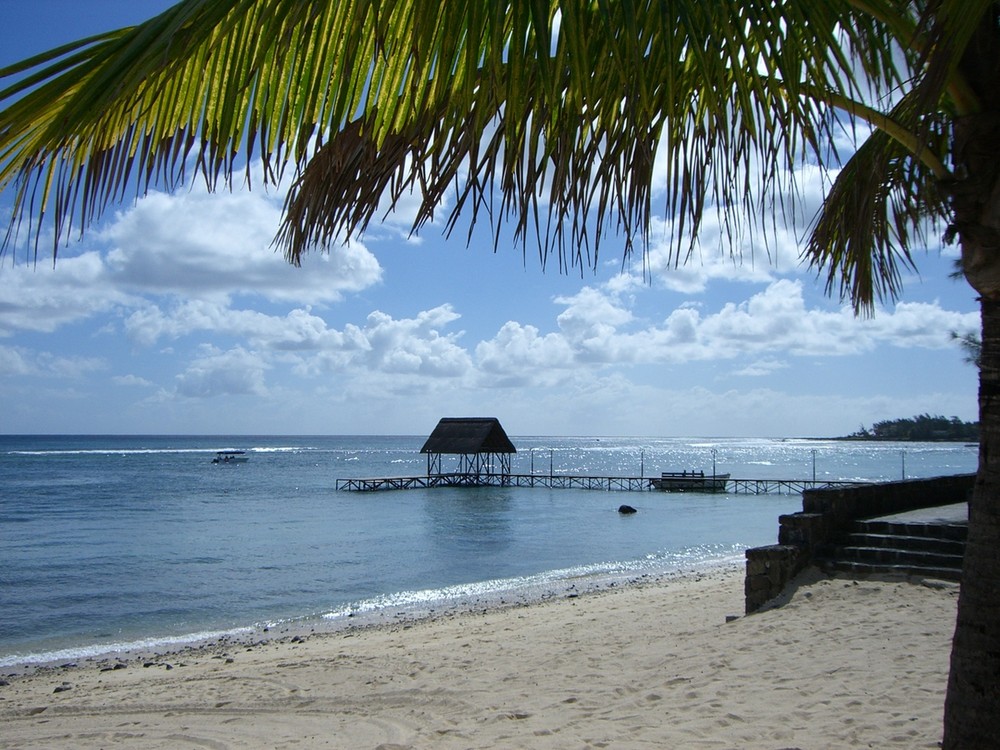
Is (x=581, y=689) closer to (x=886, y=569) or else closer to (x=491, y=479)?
(x=886, y=569)

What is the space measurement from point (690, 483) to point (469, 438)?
14192mm

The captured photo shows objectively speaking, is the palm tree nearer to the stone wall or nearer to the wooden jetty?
the stone wall

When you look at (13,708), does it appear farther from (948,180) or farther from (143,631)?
(948,180)

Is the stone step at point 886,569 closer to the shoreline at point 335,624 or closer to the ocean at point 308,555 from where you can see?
the shoreline at point 335,624

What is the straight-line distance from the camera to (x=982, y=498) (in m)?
2.58

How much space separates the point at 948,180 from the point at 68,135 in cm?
237

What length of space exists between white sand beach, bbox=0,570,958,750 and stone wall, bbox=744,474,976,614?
13.0 inches

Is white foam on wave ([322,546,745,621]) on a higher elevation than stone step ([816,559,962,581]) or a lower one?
lower

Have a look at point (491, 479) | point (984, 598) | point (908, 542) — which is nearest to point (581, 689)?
point (908, 542)

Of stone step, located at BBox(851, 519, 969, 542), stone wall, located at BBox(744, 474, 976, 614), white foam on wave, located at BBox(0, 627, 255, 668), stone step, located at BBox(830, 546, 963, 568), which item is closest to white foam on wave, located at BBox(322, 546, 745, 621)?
white foam on wave, located at BBox(0, 627, 255, 668)

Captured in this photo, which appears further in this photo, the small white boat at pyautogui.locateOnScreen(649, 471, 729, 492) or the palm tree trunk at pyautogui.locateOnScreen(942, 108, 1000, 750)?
the small white boat at pyautogui.locateOnScreen(649, 471, 729, 492)

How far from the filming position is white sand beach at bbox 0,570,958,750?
5781mm

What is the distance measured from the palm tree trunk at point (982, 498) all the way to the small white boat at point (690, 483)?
158 ft

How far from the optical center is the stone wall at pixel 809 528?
31.8 ft
